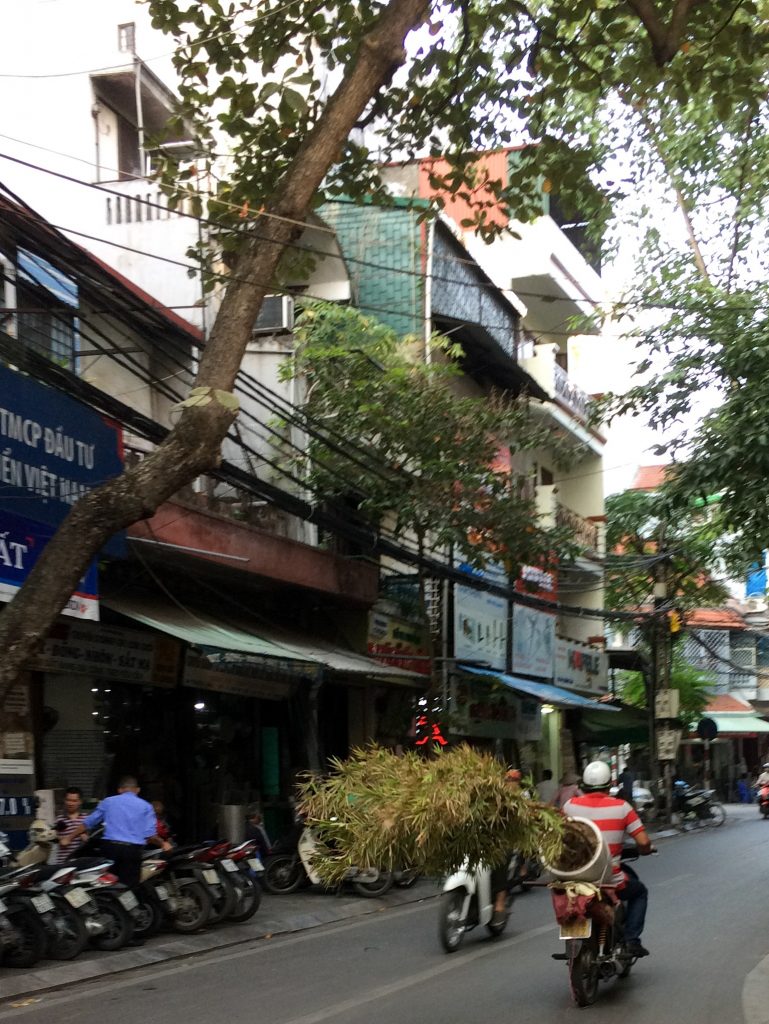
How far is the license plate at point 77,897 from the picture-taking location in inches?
398

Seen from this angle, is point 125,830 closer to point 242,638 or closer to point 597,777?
point 242,638

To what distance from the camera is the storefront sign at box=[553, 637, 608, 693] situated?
96.9 ft

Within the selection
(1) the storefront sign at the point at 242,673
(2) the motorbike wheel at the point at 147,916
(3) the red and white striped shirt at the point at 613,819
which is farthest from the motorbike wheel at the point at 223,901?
(3) the red and white striped shirt at the point at 613,819

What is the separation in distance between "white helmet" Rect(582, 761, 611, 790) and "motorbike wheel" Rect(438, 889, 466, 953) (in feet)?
8.05

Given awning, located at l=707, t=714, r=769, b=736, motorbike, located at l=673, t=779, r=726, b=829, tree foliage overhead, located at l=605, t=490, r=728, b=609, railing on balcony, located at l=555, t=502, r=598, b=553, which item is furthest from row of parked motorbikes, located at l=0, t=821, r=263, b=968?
awning, located at l=707, t=714, r=769, b=736

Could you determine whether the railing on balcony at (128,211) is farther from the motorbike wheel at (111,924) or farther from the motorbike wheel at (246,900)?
the motorbike wheel at (111,924)

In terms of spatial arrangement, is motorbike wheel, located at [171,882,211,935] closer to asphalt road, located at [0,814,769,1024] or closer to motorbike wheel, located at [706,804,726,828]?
asphalt road, located at [0,814,769,1024]

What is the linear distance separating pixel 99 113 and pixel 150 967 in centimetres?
1153

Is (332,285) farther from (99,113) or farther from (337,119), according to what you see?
(337,119)

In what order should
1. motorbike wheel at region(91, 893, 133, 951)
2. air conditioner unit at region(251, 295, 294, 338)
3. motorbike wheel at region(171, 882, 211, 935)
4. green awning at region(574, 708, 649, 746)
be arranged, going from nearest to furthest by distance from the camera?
motorbike wheel at region(91, 893, 133, 951) < motorbike wheel at region(171, 882, 211, 935) < air conditioner unit at region(251, 295, 294, 338) < green awning at region(574, 708, 649, 746)

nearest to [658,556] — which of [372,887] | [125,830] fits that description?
[372,887]

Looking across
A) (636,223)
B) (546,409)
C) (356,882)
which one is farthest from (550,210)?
(356,882)

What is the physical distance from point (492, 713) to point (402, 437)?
8.60m

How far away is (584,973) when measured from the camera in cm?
776
